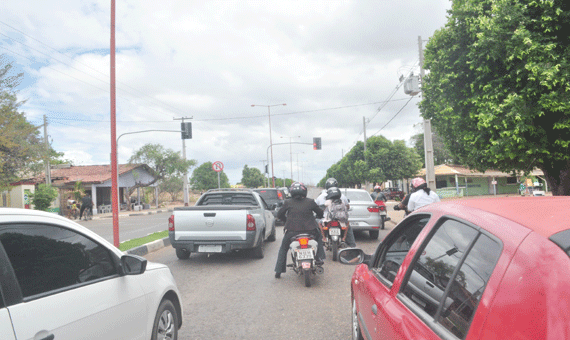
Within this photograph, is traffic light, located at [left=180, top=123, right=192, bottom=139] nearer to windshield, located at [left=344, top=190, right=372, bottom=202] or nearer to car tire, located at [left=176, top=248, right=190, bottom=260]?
windshield, located at [left=344, top=190, right=372, bottom=202]

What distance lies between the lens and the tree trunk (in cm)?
1004

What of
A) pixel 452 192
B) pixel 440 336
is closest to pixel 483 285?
pixel 440 336

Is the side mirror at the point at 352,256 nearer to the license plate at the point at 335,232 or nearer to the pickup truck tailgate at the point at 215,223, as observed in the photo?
the license plate at the point at 335,232

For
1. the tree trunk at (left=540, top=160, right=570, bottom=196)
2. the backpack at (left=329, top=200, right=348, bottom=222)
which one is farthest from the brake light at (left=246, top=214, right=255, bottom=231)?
the tree trunk at (left=540, top=160, right=570, bottom=196)

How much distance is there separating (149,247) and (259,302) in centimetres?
597

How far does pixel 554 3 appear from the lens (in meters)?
8.46

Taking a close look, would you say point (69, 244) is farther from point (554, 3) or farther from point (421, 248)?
point (554, 3)

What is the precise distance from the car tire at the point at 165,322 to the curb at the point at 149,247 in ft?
19.7

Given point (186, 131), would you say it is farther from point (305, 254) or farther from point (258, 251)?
point (305, 254)

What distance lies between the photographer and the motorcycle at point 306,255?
20.6 feet

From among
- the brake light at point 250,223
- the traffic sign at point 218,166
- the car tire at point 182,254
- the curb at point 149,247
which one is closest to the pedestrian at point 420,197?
the brake light at point 250,223

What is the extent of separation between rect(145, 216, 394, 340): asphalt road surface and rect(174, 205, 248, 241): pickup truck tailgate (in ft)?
2.13

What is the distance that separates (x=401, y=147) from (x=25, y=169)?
137 feet

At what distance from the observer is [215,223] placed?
322 inches
